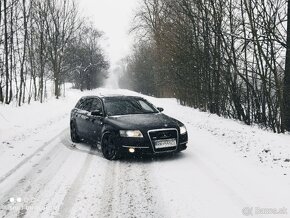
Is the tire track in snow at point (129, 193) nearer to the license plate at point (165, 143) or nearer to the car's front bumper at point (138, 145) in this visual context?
the car's front bumper at point (138, 145)

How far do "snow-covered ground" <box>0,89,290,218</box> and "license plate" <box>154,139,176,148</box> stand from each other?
1.15 feet

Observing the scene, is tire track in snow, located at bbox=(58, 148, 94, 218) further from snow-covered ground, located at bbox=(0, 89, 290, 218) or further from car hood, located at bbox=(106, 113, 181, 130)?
car hood, located at bbox=(106, 113, 181, 130)

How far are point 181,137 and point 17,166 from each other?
12.5 ft

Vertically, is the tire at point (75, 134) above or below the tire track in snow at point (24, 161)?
above

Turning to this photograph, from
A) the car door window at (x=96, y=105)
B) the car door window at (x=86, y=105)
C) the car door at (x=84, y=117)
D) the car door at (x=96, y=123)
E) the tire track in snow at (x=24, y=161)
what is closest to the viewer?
the tire track in snow at (x=24, y=161)

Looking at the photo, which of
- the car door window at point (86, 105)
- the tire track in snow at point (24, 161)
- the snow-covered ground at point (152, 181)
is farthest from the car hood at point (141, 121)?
the tire track in snow at point (24, 161)

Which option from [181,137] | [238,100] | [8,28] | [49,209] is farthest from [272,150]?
[8,28]

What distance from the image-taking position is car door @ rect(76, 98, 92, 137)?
1034 cm

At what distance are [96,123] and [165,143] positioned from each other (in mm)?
2200

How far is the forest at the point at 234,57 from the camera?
510 inches

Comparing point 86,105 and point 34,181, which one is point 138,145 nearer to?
point 34,181

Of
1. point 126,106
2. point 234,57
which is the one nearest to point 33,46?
point 234,57

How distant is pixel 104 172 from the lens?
24.2 ft

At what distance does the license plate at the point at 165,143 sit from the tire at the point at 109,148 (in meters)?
0.98
